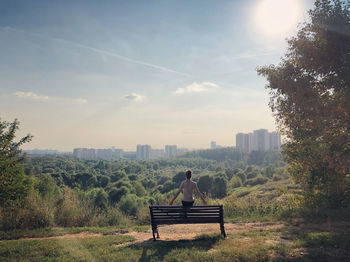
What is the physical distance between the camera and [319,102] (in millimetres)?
7324

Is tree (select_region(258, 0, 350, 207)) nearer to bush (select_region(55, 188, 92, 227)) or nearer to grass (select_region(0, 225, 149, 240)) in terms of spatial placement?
grass (select_region(0, 225, 149, 240))

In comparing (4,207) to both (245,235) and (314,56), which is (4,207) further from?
(314,56)

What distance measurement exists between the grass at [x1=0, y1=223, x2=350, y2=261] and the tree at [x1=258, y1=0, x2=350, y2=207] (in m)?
2.05

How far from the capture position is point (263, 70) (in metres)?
9.06

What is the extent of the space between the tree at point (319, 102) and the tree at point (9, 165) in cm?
1021

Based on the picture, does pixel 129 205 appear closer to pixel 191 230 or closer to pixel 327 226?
pixel 191 230

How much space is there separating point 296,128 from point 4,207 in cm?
1089

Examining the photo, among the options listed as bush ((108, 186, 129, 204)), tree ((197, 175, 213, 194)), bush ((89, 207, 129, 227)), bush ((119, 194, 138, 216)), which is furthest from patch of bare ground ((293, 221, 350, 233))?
tree ((197, 175, 213, 194))

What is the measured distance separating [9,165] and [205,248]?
27.4 feet

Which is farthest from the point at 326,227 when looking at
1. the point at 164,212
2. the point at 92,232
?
the point at 92,232

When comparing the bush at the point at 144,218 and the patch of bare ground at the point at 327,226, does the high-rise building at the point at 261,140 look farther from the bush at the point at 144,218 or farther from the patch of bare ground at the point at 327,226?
the patch of bare ground at the point at 327,226

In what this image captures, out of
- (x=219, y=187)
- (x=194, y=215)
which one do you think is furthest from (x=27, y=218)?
(x=219, y=187)

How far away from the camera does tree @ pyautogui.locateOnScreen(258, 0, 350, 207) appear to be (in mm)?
7062

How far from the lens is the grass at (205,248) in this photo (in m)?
5.12
